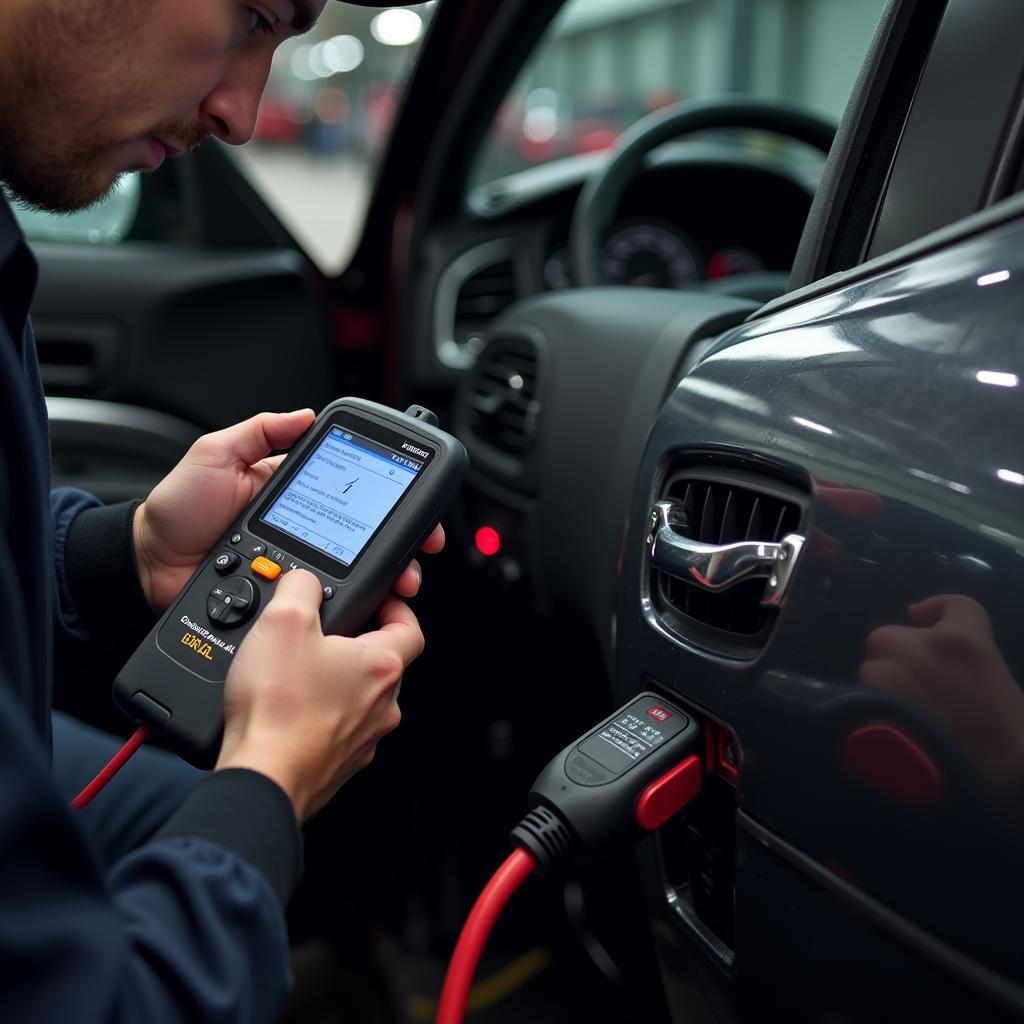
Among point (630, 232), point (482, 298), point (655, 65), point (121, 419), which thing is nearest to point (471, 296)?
point (482, 298)

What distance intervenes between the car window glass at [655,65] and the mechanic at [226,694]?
472 mm

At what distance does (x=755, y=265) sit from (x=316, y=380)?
734 millimetres

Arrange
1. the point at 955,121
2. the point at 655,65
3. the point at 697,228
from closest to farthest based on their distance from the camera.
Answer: the point at 955,121 → the point at 697,228 → the point at 655,65

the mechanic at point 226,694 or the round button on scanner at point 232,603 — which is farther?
the round button on scanner at point 232,603

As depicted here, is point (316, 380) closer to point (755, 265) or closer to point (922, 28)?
point (755, 265)

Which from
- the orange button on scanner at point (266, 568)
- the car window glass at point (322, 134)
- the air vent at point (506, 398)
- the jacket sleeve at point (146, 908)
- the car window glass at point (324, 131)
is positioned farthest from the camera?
the car window glass at point (322, 134)

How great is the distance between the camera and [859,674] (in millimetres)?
587

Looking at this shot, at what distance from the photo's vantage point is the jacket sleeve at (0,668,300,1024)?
437 mm

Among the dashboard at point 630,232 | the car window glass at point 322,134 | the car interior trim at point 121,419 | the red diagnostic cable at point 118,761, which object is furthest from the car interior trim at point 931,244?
the car window glass at point 322,134

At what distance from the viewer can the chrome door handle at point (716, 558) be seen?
2.13 feet

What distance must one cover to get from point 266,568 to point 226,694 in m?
0.19

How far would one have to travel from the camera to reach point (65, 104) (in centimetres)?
65

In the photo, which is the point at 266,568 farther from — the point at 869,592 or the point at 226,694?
the point at 869,592

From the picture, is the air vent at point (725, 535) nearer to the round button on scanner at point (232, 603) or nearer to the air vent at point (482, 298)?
the round button on scanner at point (232, 603)
